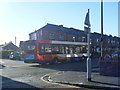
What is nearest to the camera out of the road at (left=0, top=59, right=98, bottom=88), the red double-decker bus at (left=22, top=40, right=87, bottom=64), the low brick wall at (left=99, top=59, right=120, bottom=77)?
the road at (left=0, top=59, right=98, bottom=88)

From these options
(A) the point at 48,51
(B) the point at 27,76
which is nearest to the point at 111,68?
(B) the point at 27,76

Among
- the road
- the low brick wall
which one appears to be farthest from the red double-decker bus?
the low brick wall

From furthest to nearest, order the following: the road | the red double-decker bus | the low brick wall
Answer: the red double-decker bus, the low brick wall, the road

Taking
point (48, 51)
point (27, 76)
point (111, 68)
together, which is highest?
point (48, 51)

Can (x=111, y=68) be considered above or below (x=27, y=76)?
above

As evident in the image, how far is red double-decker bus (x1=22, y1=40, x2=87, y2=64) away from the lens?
2028 centimetres

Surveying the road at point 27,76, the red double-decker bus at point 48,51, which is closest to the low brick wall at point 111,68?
the road at point 27,76

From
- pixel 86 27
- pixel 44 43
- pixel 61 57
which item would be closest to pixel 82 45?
pixel 61 57

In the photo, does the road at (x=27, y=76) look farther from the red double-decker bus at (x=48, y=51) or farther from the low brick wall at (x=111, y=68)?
the low brick wall at (x=111, y=68)

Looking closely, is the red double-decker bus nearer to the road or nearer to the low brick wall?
the road

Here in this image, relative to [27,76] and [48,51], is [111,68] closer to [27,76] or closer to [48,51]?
[27,76]

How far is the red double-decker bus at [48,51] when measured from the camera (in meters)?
20.3

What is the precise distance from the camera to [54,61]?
71.7 feet

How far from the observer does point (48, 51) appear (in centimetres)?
2094
